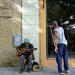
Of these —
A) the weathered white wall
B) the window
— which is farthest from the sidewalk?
the window

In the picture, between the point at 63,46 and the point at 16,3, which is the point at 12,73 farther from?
the point at 16,3

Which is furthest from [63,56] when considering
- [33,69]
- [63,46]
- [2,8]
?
[2,8]

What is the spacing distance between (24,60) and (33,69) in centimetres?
47

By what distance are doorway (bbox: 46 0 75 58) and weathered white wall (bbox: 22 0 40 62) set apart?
0.52 m

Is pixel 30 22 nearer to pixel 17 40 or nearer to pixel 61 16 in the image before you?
pixel 17 40

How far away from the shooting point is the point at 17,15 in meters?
13.4

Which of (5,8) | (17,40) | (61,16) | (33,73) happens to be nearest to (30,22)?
(17,40)

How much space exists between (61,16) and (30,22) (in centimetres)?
129

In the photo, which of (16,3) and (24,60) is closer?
(24,60)

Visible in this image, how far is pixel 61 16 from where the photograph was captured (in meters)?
13.8

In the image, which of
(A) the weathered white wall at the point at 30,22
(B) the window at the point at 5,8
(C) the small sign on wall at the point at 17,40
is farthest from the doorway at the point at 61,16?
(B) the window at the point at 5,8

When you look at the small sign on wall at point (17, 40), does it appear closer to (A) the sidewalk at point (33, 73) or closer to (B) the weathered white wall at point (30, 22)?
(B) the weathered white wall at point (30, 22)

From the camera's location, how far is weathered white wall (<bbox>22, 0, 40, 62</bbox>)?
13.4 meters

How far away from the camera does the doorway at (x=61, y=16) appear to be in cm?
1375
